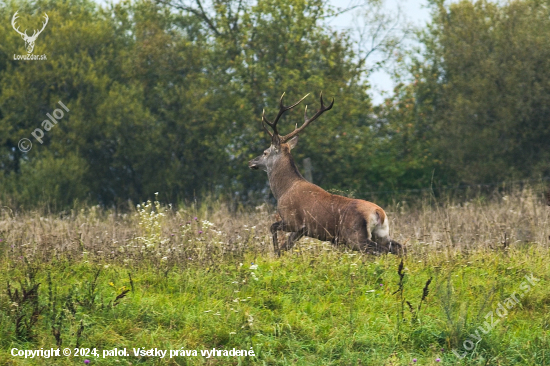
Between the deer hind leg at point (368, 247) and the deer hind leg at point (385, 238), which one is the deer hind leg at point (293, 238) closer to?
the deer hind leg at point (368, 247)

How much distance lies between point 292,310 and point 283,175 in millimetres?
4020

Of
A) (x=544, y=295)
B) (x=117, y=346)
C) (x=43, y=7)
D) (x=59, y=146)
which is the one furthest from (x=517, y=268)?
(x=43, y=7)

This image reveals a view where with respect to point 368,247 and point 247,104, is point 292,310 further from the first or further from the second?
point 247,104

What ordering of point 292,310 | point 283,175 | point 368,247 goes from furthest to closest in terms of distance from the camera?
point 283,175, point 368,247, point 292,310

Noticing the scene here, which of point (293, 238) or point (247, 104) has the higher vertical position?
point (247, 104)

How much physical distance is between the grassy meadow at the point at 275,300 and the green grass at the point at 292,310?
0.6 inches

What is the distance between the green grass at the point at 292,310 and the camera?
5762 millimetres

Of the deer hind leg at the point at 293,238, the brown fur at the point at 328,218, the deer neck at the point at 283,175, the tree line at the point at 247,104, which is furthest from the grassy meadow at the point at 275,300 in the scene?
the tree line at the point at 247,104

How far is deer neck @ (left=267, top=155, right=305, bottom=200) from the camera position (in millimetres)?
10250

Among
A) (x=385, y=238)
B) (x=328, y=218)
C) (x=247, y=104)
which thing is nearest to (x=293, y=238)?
(x=328, y=218)

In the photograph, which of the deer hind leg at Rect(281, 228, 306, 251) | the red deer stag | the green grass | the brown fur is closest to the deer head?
the red deer stag

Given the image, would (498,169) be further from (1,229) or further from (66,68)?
(1,229)

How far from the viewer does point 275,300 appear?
6.75 meters

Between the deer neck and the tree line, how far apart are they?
39.7 ft
